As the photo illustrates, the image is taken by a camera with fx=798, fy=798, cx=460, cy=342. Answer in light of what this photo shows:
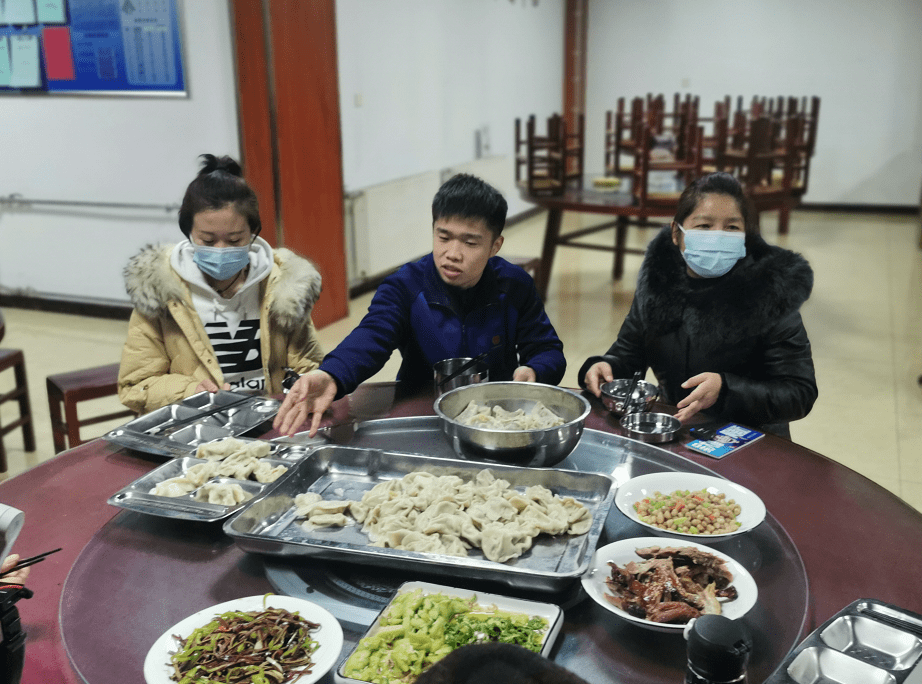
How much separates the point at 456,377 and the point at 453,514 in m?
0.55

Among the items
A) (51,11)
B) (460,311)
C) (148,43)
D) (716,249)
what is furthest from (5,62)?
(716,249)

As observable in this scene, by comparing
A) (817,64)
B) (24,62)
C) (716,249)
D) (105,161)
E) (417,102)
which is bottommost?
(716,249)

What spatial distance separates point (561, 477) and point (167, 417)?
951 millimetres

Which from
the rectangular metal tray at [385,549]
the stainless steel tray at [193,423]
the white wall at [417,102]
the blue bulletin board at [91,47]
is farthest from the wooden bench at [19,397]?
the white wall at [417,102]

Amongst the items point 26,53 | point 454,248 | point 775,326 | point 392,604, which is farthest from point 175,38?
point 392,604

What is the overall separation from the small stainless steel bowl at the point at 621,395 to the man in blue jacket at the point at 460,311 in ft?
0.65

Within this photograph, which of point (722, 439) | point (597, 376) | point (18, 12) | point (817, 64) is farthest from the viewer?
point (817, 64)

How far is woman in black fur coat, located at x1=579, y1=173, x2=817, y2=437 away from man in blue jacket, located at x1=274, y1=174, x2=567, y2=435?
23cm

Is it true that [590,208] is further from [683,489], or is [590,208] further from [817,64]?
[817,64]

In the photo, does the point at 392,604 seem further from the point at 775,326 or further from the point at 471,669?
the point at 775,326

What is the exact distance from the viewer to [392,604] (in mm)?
1087

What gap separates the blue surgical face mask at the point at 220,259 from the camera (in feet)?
7.22

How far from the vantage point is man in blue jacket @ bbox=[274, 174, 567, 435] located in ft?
6.60

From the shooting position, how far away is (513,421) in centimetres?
163
